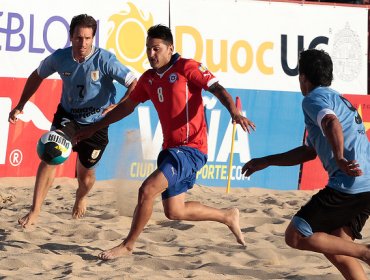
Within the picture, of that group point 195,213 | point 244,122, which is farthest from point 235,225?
point 244,122

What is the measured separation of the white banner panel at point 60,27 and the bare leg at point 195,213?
511cm

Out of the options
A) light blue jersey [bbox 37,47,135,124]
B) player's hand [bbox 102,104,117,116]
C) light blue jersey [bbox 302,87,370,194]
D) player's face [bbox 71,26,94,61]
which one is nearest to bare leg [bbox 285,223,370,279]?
light blue jersey [bbox 302,87,370,194]


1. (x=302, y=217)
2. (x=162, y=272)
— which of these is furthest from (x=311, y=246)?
(x=162, y=272)

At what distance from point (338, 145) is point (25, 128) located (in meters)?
7.14

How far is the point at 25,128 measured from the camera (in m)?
11.8

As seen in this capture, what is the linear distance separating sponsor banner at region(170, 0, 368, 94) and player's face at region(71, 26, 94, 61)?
166 inches

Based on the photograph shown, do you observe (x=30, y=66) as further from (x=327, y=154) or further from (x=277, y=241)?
(x=327, y=154)

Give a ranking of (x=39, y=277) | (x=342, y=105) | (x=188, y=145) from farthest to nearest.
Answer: (x=188, y=145)
(x=39, y=277)
(x=342, y=105)

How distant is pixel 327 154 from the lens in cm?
550

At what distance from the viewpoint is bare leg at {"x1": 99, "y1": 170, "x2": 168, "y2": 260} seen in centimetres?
671

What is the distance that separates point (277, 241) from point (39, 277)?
2311mm

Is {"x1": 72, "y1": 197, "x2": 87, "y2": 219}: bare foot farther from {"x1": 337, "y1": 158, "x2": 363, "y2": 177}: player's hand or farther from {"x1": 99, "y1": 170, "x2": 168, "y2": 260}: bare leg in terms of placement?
{"x1": 337, "y1": 158, "x2": 363, "y2": 177}: player's hand

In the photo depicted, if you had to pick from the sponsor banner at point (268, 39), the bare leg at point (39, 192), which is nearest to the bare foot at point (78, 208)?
the bare leg at point (39, 192)

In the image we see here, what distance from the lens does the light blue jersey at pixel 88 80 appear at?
8.28 m
